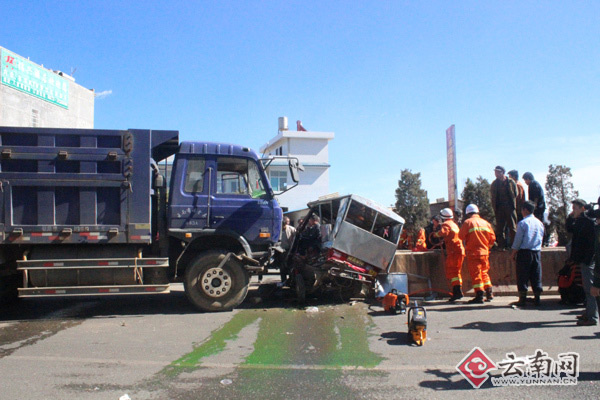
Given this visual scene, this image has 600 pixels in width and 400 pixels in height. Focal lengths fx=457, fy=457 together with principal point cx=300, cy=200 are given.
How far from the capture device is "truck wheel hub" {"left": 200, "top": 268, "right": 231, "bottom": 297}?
7.42 meters

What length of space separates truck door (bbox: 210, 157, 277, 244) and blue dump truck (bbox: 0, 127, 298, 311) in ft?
0.06

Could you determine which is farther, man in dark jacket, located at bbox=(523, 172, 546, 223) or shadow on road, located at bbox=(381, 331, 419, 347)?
man in dark jacket, located at bbox=(523, 172, 546, 223)

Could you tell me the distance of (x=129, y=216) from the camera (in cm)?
719

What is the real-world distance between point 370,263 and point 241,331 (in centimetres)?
268

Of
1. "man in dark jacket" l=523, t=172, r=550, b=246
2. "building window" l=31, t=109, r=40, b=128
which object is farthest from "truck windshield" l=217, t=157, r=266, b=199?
"building window" l=31, t=109, r=40, b=128

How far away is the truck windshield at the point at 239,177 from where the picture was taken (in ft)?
25.2

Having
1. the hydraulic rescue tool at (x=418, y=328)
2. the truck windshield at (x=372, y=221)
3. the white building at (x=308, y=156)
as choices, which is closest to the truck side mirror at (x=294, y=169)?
the truck windshield at (x=372, y=221)

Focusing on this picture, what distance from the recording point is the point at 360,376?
14.6 ft

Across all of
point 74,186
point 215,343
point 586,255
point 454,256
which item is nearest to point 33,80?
point 74,186

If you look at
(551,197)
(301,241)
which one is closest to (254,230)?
(301,241)

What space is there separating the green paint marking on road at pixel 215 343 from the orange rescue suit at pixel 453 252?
3.50 m

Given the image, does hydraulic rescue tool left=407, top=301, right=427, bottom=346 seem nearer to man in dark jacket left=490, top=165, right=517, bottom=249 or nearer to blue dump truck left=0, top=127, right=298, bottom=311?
blue dump truck left=0, top=127, right=298, bottom=311

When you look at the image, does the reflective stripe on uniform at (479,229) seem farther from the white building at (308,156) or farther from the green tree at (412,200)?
the white building at (308,156)

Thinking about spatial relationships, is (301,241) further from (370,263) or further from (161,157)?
(161,157)
